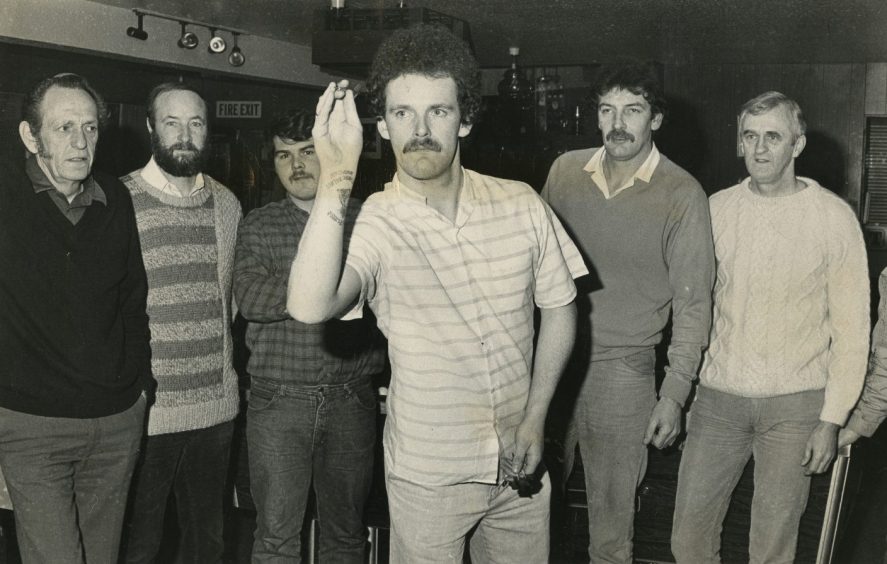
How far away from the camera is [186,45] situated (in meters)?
5.32

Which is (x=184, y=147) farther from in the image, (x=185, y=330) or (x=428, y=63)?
(x=428, y=63)

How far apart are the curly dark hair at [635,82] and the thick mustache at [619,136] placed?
0.33ft

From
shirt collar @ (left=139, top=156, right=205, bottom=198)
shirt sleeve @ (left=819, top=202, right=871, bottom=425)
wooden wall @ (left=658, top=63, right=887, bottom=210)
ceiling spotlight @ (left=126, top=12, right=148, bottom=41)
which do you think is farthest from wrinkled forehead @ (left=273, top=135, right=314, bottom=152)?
wooden wall @ (left=658, top=63, right=887, bottom=210)

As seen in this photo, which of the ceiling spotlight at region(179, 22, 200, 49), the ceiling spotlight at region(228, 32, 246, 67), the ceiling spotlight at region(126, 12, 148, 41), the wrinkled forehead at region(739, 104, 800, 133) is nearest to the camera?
the wrinkled forehead at region(739, 104, 800, 133)

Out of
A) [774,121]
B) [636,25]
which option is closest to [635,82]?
[774,121]

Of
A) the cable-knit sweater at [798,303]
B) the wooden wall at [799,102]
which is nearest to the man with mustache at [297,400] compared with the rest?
the cable-knit sweater at [798,303]

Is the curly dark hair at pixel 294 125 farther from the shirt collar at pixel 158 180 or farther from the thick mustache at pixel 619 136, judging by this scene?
the thick mustache at pixel 619 136

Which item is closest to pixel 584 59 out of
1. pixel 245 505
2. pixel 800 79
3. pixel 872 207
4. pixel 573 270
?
pixel 800 79

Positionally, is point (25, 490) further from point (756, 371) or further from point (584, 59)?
point (584, 59)

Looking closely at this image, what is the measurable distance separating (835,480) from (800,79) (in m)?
4.56

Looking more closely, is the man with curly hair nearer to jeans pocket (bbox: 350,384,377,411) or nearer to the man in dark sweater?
jeans pocket (bbox: 350,384,377,411)

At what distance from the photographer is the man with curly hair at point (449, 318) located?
1.47m

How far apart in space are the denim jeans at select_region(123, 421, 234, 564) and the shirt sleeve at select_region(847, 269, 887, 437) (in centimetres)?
162

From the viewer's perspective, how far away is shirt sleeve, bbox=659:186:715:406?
2.09m
